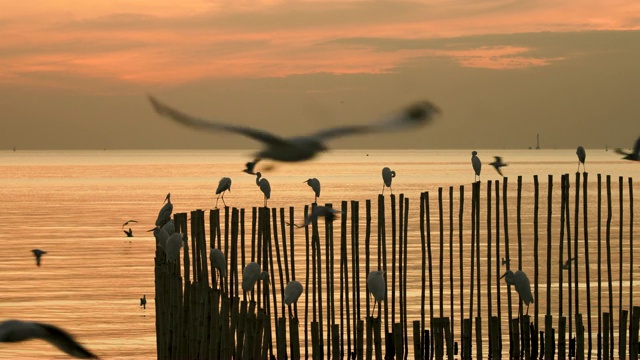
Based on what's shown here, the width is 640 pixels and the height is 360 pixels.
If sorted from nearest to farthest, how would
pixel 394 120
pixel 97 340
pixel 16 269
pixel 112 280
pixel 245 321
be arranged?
pixel 394 120, pixel 245 321, pixel 97 340, pixel 112 280, pixel 16 269

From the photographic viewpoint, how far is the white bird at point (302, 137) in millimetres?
7461

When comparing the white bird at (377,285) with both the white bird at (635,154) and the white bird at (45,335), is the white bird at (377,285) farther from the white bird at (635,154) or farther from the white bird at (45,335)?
the white bird at (45,335)

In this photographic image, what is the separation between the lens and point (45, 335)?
5.66 meters

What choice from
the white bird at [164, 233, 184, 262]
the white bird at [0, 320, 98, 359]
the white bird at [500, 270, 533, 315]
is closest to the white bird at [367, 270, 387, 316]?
the white bird at [500, 270, 533, 315]

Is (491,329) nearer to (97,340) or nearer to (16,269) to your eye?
(97,340)

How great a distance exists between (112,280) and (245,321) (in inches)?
410

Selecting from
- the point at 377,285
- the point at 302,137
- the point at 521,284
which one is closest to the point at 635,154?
the point at 521,284

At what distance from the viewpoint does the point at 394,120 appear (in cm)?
762

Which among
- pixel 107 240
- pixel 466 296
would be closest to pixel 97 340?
pixel 466 296

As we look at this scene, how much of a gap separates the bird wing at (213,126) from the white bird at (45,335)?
1.80 metres

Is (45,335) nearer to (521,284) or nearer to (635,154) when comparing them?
(521,284)

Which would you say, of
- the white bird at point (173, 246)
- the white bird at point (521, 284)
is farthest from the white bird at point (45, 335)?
the white bird at point (521, 284)

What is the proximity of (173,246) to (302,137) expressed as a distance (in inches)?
90.1

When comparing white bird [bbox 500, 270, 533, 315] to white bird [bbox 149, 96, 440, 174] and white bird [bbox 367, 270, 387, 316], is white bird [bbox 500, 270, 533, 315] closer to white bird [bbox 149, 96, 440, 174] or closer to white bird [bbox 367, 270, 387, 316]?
white bird [bbox 367, 270, 387, 316]
